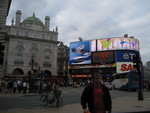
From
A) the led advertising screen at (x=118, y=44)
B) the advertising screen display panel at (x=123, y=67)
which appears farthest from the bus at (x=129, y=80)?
the led advertising screen at (x=118, y=44)

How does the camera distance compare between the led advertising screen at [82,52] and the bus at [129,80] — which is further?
the led advertising screen at [82,52]

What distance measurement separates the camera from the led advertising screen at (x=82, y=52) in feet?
222

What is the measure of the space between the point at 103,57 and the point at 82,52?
8003 millimetres

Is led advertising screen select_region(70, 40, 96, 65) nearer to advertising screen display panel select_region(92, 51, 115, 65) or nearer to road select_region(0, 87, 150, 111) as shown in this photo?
advertising screen display panel select_region(92, 51, 115, 65)

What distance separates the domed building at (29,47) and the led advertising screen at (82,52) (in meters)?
8.46

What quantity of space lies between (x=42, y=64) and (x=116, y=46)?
28125 millimetres

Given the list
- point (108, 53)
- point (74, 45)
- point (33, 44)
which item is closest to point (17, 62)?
point (33, 44)

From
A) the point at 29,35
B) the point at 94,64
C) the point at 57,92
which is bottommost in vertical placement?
the point at 57,92

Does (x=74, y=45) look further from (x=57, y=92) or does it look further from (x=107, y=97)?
(x=107, y=97)

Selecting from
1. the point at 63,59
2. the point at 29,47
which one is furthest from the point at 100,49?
the point at 63,59

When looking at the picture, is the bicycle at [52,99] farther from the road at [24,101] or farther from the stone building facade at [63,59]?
the stone building facade at [63,59]

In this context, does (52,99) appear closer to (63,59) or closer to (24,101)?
(24,101)

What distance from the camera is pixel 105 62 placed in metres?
65.7

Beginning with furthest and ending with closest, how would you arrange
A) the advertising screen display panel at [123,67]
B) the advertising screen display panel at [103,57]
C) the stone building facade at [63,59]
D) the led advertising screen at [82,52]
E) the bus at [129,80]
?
1. the stone building facade at [63,59]
2. the led advertising screen at [82,52]
3. the advertising screen display panel at [103,57]
4. the advertising screen display panel at [123,67]
5. the bus at [129,80]
